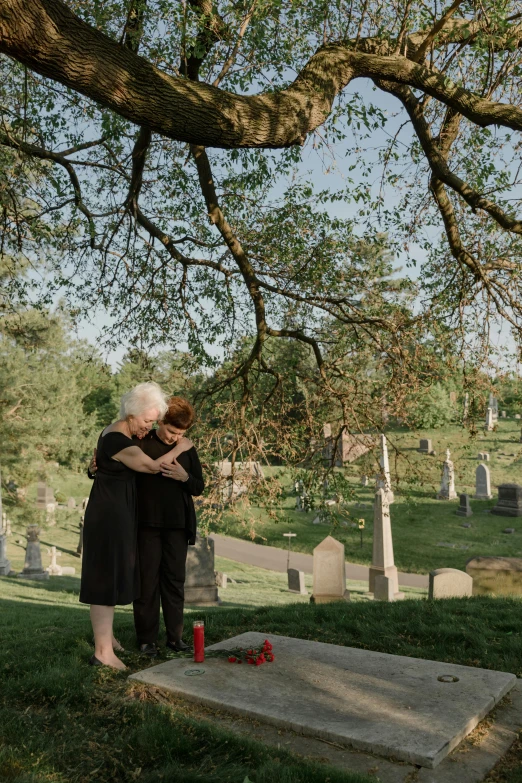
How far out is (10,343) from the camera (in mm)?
29750

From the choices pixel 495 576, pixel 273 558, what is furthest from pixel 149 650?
pixel 273 558

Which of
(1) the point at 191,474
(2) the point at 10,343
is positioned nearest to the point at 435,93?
(1) the point at 191,474

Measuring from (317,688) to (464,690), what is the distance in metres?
1.00

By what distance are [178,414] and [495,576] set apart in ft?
25.9

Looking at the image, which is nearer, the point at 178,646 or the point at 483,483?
the point at 178,646

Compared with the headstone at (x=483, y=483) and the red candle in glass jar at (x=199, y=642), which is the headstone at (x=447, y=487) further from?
the red candle in glass jar at (x=199, y=642)

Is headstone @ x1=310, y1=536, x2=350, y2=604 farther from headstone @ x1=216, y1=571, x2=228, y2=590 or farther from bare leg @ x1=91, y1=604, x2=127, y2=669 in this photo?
bare leg @ x1=91, y1=604, x2=127, y2=669

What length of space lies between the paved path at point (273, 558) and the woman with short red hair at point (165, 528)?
15.9 m

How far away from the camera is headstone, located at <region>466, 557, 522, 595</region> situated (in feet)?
36.3

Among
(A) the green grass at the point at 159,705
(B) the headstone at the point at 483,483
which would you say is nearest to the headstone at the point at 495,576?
(A) the green grass at the point at 159,705

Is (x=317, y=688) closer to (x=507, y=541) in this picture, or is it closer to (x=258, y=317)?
(x=258, y=317)

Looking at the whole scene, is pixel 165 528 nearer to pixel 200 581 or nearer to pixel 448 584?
pixel 448 584

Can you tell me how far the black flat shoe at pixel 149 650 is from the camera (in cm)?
551

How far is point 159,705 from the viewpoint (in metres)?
4.26
